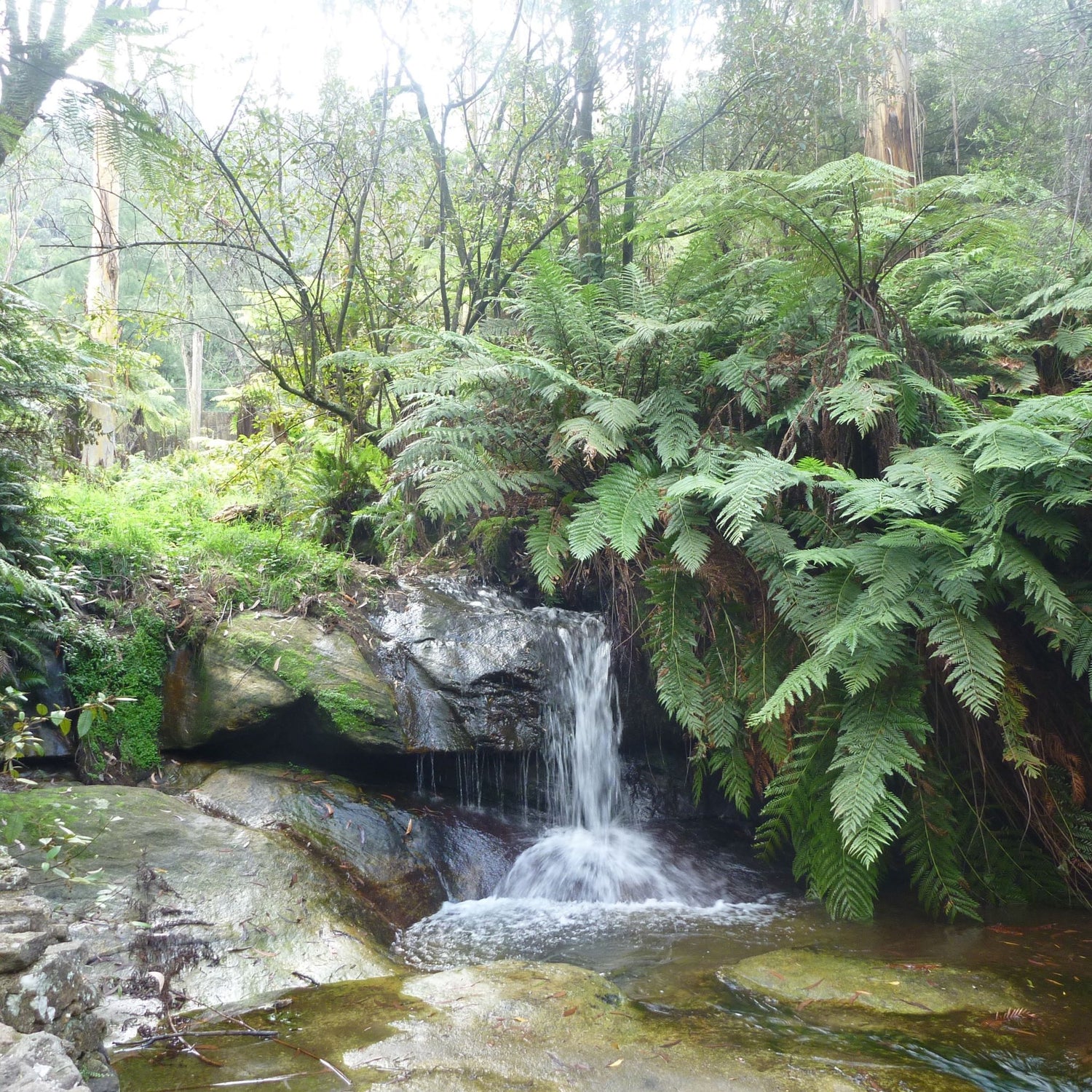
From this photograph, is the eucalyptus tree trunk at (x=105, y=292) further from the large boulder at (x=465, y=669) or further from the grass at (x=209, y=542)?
the large boulder at (x=465, y=669)

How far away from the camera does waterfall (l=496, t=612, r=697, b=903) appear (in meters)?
4.41

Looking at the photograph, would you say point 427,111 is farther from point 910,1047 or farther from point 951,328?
point 910,1047

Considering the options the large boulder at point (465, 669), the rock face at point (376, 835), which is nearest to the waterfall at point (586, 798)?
the large boulder at point (465, 669)

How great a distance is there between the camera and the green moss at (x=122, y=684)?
436cm

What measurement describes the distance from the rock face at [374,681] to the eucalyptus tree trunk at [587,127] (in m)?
3.28

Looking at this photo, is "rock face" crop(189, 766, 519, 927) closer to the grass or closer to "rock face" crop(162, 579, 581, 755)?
"rock face" crop(162, 579, 581, 755)

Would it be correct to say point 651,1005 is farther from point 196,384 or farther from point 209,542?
point 196,384

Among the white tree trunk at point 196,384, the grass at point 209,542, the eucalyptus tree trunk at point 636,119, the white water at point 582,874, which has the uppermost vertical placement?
the white tree trunk at point 196,384

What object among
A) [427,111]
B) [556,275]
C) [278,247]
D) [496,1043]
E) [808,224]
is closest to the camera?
[496,1043]

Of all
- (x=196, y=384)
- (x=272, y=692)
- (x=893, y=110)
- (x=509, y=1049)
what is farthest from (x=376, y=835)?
(x=196, y=384)

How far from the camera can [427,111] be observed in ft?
22.2

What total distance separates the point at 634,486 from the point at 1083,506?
2.20m

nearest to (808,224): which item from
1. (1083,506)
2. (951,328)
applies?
(951,328)

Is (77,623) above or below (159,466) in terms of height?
below
